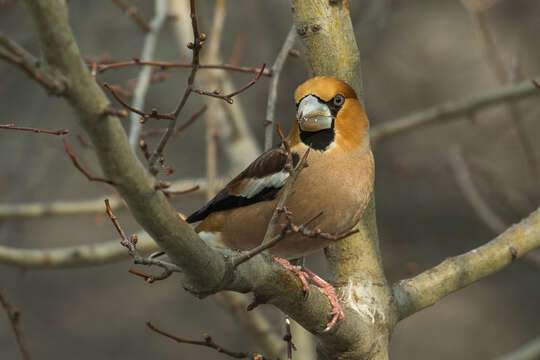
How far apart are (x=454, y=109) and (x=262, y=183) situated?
2379 millimetres

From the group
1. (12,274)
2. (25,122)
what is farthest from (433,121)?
(12,274)

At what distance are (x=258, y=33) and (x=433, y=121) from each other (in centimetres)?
450

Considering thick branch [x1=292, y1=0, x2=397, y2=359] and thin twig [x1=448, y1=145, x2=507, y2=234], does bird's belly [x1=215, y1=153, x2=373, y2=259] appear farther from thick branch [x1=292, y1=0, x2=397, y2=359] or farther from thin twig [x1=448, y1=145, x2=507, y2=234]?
thin twig [x1=448, y1=145, x2=507, y2=234]

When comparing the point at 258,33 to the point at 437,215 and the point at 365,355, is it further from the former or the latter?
the point at 365,355

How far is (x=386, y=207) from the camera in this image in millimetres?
9531

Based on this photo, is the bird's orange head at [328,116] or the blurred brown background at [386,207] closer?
the bird's orange head at [328,116]

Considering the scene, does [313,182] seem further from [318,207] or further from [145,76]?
[145,76]

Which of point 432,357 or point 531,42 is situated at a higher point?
point 531,42

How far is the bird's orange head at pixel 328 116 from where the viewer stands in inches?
126

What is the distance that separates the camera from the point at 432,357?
907 centimetres

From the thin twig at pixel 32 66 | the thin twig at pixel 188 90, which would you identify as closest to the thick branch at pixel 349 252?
the thin twig at pixel 188 90

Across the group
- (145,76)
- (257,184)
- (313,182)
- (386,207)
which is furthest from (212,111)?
(386,207)

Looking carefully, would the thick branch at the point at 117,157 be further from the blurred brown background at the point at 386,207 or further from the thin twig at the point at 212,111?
the blurred brown background at the point at 386,207

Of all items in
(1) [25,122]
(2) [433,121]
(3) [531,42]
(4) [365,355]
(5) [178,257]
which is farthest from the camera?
(1) [25,122]
